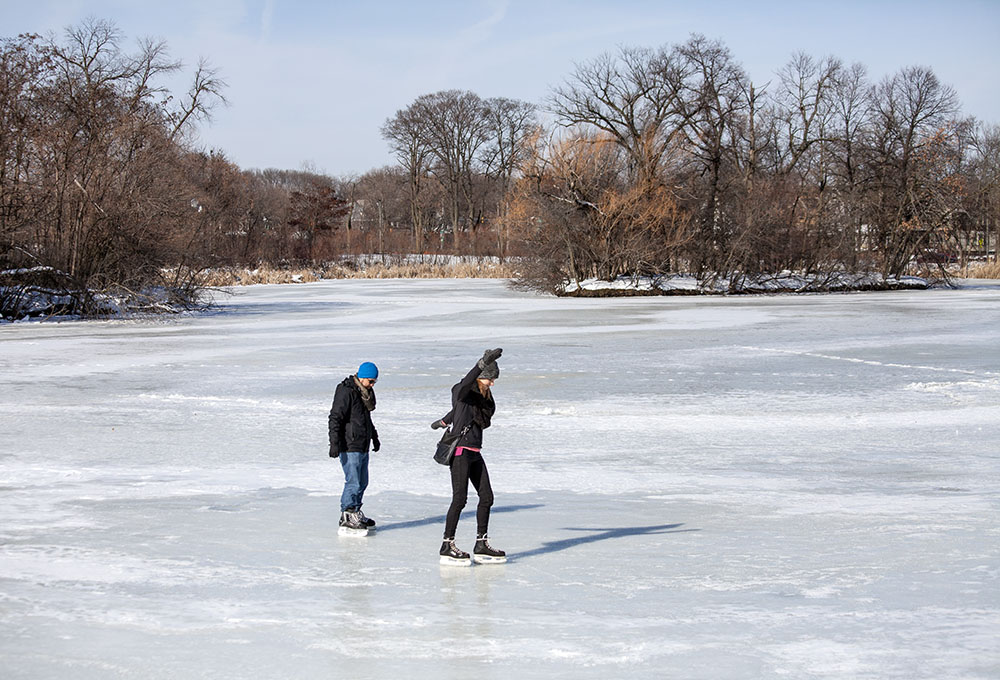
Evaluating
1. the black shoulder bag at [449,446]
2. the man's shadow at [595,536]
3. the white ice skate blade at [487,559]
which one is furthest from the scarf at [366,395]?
the man's shadow at [595,536]

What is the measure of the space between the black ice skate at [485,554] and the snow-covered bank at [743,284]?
34137 millimetres

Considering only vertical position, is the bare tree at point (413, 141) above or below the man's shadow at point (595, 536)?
above

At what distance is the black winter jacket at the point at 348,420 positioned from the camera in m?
6.54

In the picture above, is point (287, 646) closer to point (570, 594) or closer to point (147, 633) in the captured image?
point (147, 633)

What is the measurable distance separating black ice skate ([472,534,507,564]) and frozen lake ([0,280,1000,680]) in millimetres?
89

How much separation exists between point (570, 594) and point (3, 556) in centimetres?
340

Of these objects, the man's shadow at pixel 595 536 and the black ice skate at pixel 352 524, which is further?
the black ice skate at pixel 352 524

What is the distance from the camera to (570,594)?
538 cm

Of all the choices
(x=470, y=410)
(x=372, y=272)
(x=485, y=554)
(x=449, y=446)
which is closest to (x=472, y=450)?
(x=449, y=446)

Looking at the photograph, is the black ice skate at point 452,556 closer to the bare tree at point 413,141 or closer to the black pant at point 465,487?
the black pant at point 465,487

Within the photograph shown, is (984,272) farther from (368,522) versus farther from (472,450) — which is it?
(472,450)

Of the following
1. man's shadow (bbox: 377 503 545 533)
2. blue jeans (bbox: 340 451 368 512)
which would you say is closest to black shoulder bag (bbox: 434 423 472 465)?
blue jeans (bbox: 340 451 368 512)

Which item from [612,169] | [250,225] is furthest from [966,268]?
[250,225]

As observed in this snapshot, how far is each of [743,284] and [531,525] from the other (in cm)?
3727
